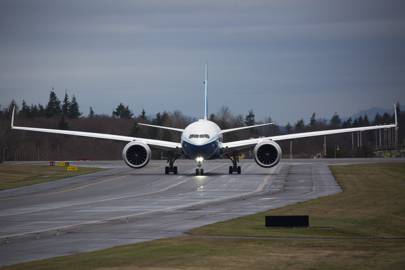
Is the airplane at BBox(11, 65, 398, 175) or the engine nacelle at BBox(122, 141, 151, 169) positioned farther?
the engine nacelle at BBox(122, 141, 151, 169)

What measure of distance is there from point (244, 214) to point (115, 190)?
812 inches

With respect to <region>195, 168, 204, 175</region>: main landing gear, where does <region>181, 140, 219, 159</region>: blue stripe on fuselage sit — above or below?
above

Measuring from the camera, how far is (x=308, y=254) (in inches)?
1071

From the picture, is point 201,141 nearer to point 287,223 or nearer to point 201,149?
point 201,149

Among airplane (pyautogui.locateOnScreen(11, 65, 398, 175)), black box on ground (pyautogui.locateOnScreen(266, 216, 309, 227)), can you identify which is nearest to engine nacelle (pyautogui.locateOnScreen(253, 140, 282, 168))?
airplane (pyautogui.locateOnScreen(11, 65, 398, 175))

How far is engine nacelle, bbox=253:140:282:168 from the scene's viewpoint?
74188mm

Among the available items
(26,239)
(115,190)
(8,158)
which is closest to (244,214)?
(26,239)

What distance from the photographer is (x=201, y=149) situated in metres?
72.9

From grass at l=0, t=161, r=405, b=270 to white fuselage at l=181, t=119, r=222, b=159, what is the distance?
1178 inches

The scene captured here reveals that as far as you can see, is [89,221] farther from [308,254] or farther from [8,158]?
→ [8,158]

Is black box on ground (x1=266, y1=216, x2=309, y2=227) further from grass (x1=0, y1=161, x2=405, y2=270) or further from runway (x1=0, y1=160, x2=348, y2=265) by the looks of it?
runway (x1=0, y1=160, x2=348, y2=265)

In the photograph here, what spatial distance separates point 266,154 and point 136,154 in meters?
11.0

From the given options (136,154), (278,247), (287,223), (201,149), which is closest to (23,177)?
(136,154)

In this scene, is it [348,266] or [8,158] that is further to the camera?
[8,158]
